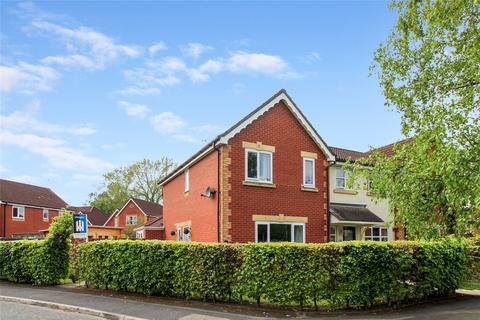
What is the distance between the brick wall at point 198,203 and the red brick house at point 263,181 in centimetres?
4

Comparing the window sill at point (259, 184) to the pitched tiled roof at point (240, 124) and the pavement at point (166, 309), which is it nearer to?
the pitched tiled roof at point (240, 124)

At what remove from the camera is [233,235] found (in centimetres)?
1916

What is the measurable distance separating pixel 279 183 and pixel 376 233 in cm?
990

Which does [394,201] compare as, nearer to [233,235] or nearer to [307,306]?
A: [307,306]

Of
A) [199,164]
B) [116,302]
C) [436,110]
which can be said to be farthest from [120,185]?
[436,110]

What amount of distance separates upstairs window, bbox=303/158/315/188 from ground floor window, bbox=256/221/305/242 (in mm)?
1959

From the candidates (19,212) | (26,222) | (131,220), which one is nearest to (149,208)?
(131,220)

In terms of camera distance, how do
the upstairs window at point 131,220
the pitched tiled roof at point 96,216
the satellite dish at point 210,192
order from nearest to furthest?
the satellite dish at point 210,192 < the upstairs window at point 131,220 < the pitched tiled roof at point 96,216

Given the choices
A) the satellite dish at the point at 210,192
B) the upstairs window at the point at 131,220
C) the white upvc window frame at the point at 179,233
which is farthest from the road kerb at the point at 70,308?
the upstairs window at the point at 131,220

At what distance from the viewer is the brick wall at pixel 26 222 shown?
45.9 metres

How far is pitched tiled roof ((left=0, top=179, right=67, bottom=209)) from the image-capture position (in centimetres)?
4816

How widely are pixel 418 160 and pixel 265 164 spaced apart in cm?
972

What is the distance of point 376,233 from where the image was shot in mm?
27719

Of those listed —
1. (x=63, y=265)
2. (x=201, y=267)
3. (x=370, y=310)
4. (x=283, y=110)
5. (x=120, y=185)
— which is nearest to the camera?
(x=370, y=310)
